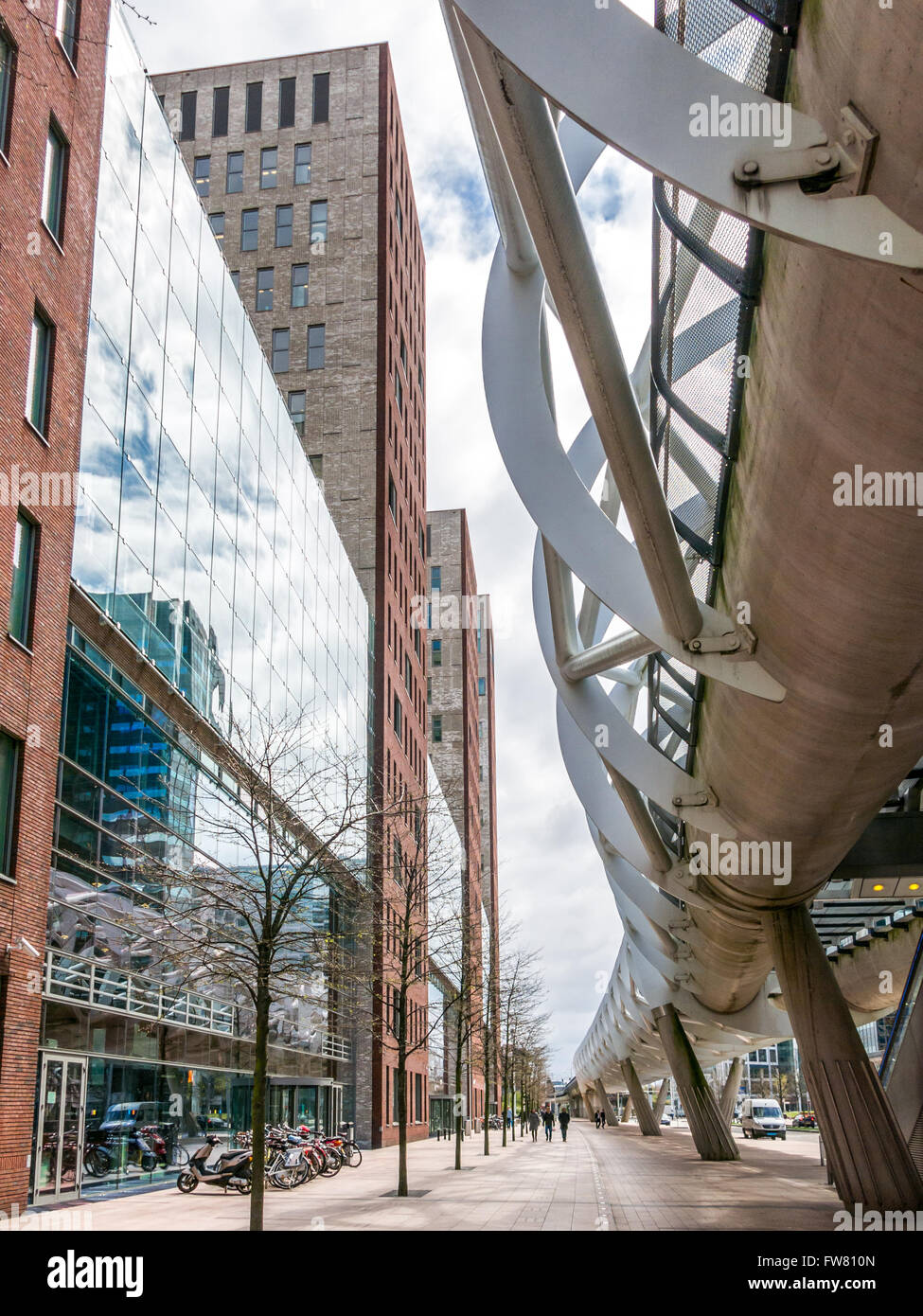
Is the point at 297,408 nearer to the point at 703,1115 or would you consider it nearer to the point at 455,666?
the point at 703,1115

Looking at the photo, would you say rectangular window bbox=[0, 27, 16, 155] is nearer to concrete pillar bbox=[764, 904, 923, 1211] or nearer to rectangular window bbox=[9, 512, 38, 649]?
rectangular window bbox=[9, 512, 38, 649]

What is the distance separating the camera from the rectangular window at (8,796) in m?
16.3

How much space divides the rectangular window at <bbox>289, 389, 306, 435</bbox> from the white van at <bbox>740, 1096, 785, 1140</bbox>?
4065 centimetres

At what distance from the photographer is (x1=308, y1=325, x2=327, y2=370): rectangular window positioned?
180 ft

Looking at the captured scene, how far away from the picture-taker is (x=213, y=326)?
28.6 metres

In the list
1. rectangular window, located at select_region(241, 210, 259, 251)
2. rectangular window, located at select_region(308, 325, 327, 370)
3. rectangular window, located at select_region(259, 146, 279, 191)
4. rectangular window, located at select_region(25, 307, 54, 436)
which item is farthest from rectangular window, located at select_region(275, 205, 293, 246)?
rectangular window, located at select_region(25, 307, 54, 436)

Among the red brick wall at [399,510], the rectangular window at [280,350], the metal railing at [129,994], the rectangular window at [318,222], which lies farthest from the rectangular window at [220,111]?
the metal railing at [129,994]

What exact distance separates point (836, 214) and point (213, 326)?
→ 82.5 ft

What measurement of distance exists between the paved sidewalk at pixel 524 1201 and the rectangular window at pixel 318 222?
3980 centimetres

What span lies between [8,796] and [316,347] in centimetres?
4169

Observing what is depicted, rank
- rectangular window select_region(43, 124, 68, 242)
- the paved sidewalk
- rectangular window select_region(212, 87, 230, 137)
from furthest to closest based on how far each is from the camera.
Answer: rectangular window select_region(212, 87, 230, 137) < rectangular window select_region(43, 124, 68, 242) < the paved sidewalk

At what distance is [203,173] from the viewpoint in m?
59.1

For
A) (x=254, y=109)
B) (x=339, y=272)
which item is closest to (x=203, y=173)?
(x=254, y=109)
